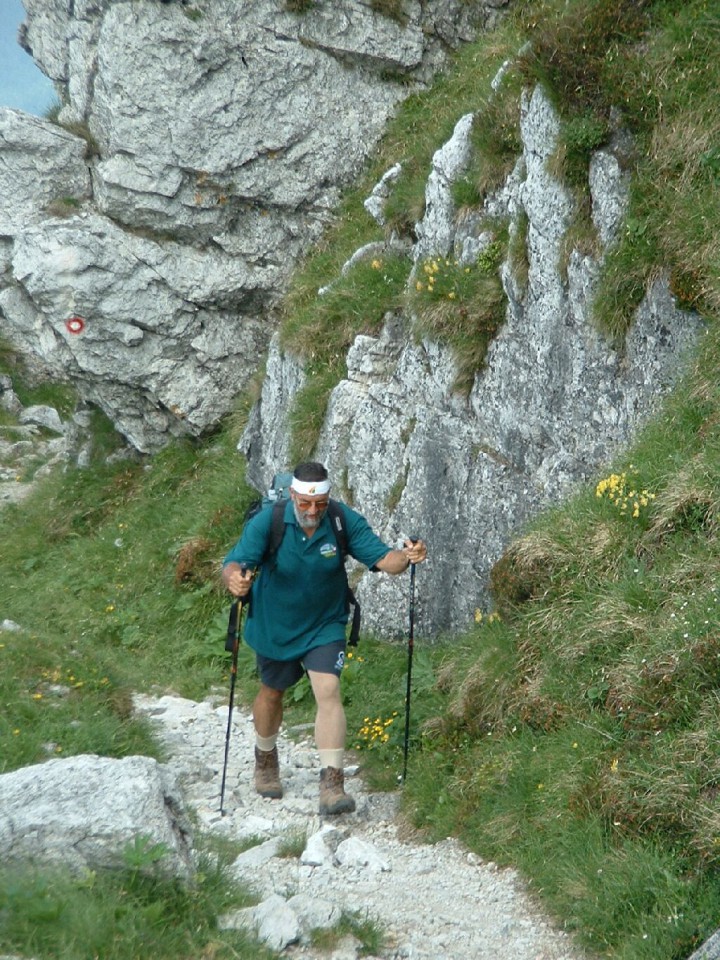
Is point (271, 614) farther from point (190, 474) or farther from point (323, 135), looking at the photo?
point (323, 135)

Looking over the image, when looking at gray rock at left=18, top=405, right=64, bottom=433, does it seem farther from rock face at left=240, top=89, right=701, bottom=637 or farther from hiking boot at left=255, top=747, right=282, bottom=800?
hiking boot at left=255, top=747, right=282, bottom=800

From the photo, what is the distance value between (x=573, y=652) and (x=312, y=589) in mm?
1996

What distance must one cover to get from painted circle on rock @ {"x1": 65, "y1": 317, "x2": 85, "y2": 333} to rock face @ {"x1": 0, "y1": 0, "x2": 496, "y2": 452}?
16mm

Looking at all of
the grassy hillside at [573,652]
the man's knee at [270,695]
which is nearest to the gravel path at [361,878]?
the grassy hillside at [573,652]

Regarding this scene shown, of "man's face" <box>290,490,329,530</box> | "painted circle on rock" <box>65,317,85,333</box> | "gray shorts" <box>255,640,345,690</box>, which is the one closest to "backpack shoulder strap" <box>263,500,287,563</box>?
"man's face" <box>290,490,329,530</box>

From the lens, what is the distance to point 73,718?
28.6 feet

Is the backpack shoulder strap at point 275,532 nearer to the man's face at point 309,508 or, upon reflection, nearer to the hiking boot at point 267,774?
the man's face at point 309,508

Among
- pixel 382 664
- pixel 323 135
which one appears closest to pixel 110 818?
pixel 382 664

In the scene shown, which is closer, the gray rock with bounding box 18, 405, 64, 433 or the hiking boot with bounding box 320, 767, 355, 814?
the hiking boot with bounding box 320, 767, 355, 814

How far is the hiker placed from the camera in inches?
301

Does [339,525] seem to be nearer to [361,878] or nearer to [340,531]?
[340,531]

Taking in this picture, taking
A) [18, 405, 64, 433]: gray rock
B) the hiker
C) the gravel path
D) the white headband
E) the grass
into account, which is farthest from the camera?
[18, 405, 64, 433]: gray rock

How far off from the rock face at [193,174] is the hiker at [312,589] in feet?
31.5

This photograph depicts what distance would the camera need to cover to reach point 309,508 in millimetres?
7609
